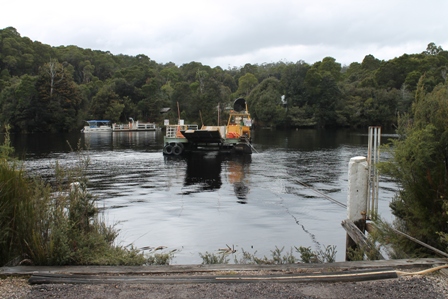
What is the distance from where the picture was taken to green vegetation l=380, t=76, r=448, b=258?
512 cm

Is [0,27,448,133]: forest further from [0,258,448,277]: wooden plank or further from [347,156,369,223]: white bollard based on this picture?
[0,258,448,277]: wooden plank

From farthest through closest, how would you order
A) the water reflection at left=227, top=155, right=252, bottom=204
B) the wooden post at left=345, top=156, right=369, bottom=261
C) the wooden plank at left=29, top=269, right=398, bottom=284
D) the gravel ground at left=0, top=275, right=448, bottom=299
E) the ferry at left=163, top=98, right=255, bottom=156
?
the ferry at left=163, top=98, right=255, bottom=156
the water reflection at left=227, top=155, right=252, bottom=204
the wooden post at left=345, top=156, right=369, bottom=261
the wooden plank at left=29, top=269, right=398, bottom=284
the gravel ground at left=0, top=275, right=448, bottom=299

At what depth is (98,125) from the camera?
79688 mm

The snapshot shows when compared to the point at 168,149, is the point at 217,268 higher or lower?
higher

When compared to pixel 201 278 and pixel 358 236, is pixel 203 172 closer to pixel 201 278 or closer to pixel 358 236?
pixel 358 236

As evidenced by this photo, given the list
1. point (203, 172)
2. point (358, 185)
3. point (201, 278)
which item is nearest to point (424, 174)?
point (358, 185)

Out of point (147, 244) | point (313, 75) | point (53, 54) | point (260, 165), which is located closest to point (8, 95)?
point (53, 54)

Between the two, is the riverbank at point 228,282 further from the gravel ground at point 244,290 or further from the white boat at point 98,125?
the white boat at point 98,125

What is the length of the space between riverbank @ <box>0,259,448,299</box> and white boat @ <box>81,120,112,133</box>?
68934 mm

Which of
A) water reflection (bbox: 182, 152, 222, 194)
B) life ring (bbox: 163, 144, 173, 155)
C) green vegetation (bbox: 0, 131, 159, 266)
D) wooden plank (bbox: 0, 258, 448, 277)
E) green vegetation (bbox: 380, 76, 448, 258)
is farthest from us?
life ring (bbox: 163, 144, 173, 155)

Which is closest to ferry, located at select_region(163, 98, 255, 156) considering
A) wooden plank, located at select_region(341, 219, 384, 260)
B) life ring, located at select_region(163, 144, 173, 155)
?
life ring, located at select_region(163, 144, 173, 155)

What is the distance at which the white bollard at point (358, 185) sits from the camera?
272 inches

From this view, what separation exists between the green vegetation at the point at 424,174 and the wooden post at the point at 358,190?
118 centimetres

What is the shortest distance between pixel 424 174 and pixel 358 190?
66.9 inches
